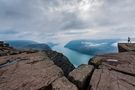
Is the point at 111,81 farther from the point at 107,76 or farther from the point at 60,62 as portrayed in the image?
the point at 60,62

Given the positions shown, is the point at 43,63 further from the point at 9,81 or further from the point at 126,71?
the point at 126,71

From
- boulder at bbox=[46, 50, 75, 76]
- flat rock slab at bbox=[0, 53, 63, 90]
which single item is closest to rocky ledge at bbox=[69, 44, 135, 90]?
flat rock slab at bbox=[0, 53, 63, 90]

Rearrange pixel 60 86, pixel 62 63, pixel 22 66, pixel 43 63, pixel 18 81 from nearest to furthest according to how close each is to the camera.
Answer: pixel 60 86 → pixel 18 81 → pixel 22 66 → pixel 43 63 → pixel 62 63

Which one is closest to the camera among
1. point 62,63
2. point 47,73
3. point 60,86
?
point 60,86

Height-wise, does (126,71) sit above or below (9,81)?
below

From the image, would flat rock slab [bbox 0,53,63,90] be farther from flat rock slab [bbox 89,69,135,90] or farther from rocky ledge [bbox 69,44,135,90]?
flat rock slab [bbox 89,69,135,90]

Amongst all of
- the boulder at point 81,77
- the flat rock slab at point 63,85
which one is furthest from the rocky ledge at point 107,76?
the flat rock slab at point 63,85

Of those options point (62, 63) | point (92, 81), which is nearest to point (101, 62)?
point (92, 81)

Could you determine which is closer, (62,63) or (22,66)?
(22,66)
